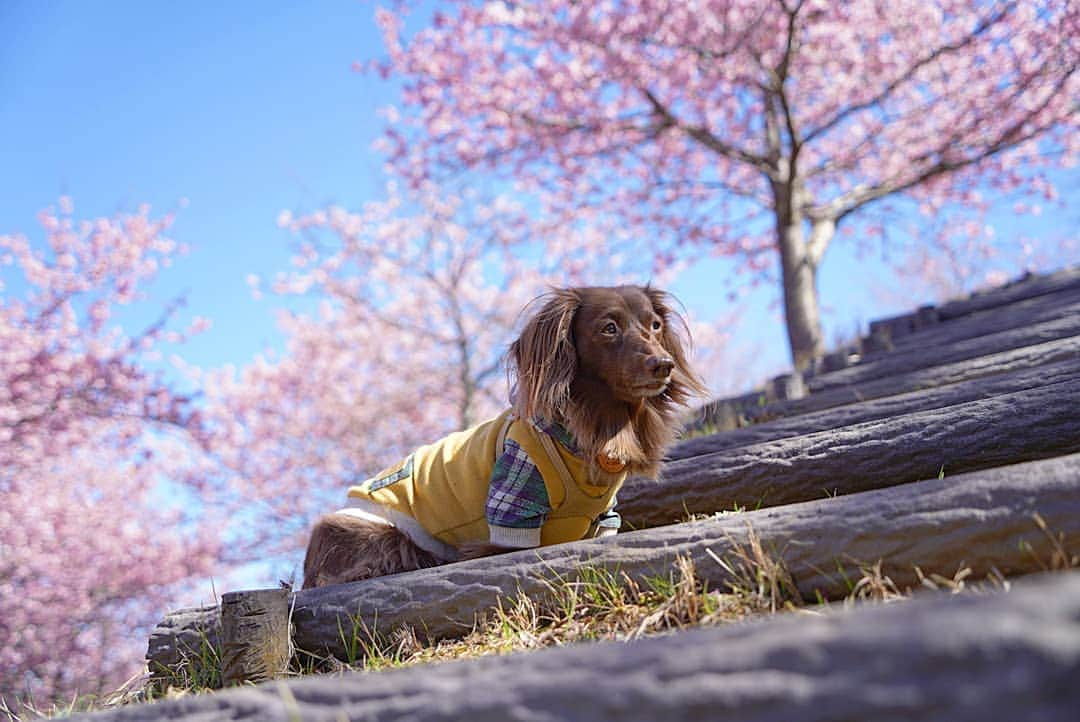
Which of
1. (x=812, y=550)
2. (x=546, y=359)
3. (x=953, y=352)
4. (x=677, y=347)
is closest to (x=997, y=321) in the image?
(x=953, y=352)

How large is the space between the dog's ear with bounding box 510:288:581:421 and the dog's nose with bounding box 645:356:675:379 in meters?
0.32

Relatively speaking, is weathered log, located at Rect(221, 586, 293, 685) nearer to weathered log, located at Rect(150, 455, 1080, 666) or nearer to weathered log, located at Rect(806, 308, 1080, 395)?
weathered log, located at Rect(150, 455, 1080, 666)

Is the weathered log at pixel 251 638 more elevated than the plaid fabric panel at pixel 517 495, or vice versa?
the plaid fabric panel at pixel 517 495

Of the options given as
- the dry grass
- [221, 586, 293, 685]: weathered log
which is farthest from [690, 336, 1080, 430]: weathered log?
[221, 586, 293, 685]: weathered log

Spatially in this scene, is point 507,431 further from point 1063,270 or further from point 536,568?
point 1063,270

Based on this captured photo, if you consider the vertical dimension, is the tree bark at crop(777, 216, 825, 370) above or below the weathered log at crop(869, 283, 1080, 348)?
above

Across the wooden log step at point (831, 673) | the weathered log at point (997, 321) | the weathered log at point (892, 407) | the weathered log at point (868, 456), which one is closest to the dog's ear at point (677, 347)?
the weathered log at point (868, 456)

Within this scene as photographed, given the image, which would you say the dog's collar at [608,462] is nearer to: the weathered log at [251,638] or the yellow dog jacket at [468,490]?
the yellow dog jacket at [468,490]

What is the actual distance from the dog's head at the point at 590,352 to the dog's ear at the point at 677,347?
0.01m

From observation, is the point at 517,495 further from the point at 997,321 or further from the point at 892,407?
the point at 997,321

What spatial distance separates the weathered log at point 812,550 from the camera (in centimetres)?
156

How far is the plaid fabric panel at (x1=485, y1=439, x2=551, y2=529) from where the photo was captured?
2.63m

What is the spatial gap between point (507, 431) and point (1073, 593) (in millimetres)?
2129

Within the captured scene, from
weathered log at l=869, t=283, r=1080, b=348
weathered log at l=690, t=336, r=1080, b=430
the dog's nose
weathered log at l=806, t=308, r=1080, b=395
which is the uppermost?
weathered log at l=869, t=283, r=1080, b=348
